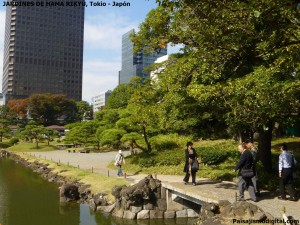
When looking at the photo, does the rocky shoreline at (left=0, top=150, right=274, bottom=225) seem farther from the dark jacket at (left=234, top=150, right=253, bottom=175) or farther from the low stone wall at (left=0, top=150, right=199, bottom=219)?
the dark jacket at (left=234, top=150, right=253, bottom=175)

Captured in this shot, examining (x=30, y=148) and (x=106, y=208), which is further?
(x=30, y=148)

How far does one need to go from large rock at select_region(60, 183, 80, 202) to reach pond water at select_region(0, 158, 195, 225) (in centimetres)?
44

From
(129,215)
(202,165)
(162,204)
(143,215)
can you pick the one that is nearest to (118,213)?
(129,215)

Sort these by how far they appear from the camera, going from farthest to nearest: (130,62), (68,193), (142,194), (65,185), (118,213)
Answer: (130,62), (65,185), (68,193), (118,213), (142,194)

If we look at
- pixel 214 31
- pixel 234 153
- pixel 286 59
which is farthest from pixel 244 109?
pixel 234 153

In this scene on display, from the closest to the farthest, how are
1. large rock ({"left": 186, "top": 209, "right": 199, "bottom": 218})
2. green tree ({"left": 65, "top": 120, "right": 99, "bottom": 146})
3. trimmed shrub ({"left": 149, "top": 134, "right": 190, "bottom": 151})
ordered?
large rock ({"left": 186, "top": 209, "right": 199, "bottom": 218}), trimmed shrub ({"left": 149, "top": 134, "right": 190, "bottom": 151}), green tree ({"left": 65, "top": 120, "right": 99, "bottom": 146})

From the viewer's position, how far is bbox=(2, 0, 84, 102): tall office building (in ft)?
421

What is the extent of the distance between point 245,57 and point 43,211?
36.7ft

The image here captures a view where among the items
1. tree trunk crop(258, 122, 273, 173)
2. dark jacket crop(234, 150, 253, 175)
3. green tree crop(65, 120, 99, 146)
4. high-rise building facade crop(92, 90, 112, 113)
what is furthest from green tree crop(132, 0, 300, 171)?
high-rise building facade crop(92, 90, 112, 113)

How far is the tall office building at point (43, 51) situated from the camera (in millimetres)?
128250

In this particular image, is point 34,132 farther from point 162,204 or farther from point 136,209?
point 162,204

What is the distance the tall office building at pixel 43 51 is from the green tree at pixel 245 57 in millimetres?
126168

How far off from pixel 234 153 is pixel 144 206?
8.67 metres

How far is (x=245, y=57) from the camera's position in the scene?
451 inches
